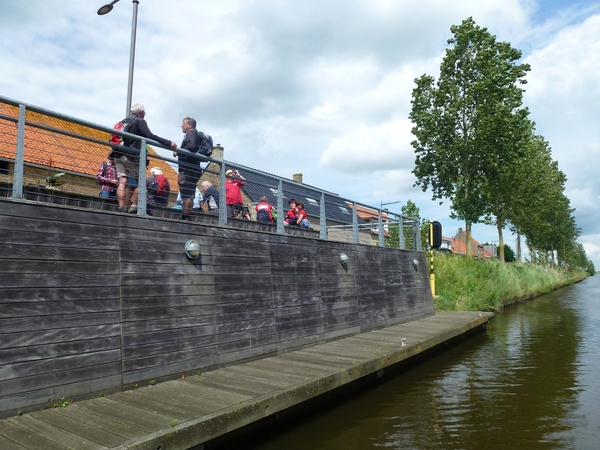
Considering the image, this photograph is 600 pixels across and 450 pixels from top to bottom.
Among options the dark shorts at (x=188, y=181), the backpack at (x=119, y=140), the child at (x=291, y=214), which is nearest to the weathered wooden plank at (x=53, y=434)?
the backpack at (x=119, y=140)

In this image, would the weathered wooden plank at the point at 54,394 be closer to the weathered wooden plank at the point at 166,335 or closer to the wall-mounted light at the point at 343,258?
the weathered wooden plank at the point at 166,335

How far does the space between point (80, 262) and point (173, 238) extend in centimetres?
133

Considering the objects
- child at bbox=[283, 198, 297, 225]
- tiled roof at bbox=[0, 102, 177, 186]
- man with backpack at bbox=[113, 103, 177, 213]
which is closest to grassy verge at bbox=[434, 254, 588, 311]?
child at bbox=[283, 198, 297, 225]

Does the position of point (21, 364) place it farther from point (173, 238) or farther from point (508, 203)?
point (508, 203)

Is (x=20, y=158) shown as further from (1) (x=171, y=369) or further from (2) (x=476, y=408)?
(2) (x=476, y=408)

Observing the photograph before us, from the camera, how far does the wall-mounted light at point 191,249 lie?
625cm

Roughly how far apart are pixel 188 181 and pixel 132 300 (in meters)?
2.04

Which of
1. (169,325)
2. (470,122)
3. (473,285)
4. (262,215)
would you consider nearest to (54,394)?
(169,325)

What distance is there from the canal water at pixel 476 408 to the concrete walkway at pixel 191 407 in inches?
20.5

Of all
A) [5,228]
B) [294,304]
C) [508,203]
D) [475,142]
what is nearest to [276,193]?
[294,304]

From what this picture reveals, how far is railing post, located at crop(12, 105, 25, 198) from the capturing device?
15.4 ft

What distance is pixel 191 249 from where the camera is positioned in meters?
6.25

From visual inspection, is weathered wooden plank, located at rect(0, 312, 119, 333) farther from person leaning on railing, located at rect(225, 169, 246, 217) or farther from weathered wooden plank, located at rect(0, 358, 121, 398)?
person leaning on railing, located at rect(225, 169, 246, 217)

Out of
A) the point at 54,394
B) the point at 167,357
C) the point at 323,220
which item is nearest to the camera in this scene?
the point at 54,394
